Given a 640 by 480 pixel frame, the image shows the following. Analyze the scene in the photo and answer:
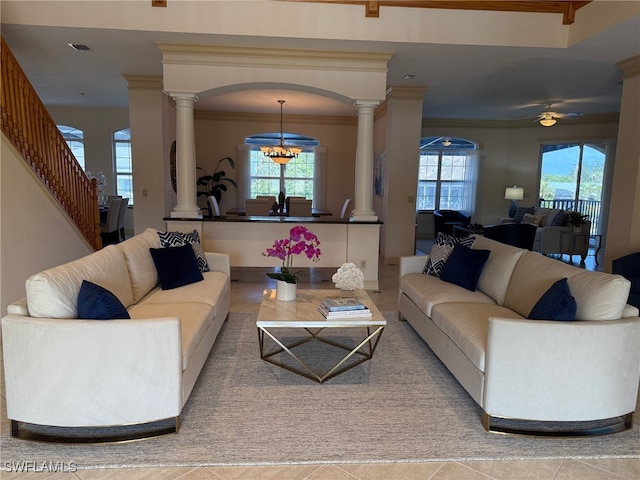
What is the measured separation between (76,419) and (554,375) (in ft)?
8.20

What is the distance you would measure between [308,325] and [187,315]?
2.68 ft

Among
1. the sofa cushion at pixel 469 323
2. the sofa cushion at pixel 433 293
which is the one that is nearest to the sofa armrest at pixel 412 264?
the sofa cushion at pixel 433 293

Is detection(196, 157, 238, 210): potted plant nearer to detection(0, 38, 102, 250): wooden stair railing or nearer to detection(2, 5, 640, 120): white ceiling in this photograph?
detection(2, 5, 640, 120): white ceiling

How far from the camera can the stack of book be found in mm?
2889

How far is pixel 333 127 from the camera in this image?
Result: 31.9 feet

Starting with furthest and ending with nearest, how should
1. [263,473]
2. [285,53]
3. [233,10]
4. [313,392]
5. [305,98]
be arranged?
1. [305,98]
2. [285,53]
3. [233,10]
4. [313,392]
5. [263,473]

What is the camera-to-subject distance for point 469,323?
2834mm

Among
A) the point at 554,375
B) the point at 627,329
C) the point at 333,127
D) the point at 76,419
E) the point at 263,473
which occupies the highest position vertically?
the point at 333,127

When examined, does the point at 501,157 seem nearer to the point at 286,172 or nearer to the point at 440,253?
the point at 286,172

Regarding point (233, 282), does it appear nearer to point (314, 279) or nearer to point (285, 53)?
point (314, 279)

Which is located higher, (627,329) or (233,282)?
(627,329)

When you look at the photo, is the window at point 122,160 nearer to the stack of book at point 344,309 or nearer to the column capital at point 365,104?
the column capital at point 365,104

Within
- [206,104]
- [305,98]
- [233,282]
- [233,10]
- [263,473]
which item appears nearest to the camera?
[263,473]

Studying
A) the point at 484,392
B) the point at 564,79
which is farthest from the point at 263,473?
the point at 564,79
